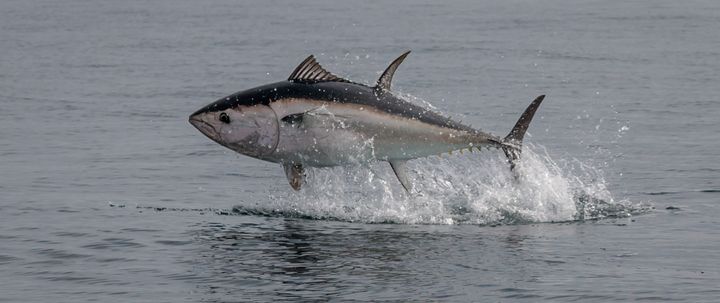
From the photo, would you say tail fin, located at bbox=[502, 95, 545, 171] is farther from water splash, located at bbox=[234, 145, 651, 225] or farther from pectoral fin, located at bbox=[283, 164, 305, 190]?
pectoral fin, located at bbox=[283, 164, 305, 190]

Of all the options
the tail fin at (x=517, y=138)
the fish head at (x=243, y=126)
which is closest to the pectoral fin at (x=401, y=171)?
the tail fin at (x=517, y=138)

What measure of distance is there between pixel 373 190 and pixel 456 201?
1.67 m

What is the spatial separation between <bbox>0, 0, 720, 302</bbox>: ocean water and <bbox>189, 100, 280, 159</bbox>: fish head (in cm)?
94

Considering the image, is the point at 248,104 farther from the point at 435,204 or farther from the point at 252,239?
the point at 435,204

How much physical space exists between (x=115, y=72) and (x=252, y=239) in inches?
869

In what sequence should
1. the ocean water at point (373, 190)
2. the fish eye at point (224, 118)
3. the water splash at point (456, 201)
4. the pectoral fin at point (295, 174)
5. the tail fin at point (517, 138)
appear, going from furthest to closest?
the water splash at point (456, 201) < the tail fin at point (517, 138) < the pectoral fin at point (295, 174) < the fish eye at point (224, 118) < the ocean water at point (373, 190)

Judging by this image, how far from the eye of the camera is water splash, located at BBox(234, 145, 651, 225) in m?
15.6

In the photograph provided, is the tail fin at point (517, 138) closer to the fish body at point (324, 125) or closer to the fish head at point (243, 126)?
the fish body at point (324, 125)

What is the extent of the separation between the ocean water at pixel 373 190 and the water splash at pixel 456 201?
4 cm

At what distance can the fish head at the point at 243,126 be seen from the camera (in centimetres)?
1402

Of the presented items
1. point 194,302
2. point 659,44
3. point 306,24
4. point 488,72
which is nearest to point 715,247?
point 194,302

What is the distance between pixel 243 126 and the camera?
1409cm

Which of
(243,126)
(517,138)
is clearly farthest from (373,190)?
(243,126)

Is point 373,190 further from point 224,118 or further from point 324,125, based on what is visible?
point 224,118
